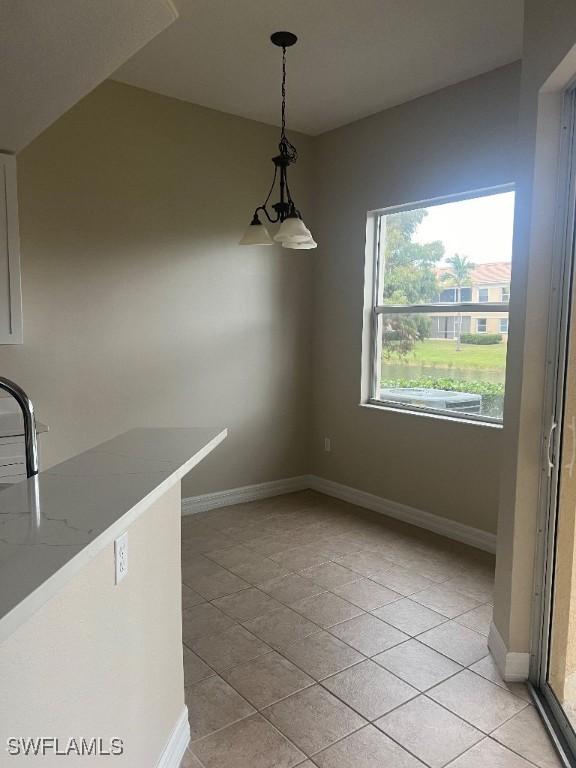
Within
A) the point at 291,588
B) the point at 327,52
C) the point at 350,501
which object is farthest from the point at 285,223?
the point at 350,501

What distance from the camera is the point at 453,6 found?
9.44ft

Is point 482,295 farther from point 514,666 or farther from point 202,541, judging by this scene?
point 202,541

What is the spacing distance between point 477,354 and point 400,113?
1.81 m

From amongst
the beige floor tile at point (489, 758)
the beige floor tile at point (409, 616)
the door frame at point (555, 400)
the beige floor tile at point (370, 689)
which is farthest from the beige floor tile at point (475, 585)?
the beige floor tile at point (489, 758)

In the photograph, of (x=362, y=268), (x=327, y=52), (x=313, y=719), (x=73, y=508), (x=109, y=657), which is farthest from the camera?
(x=362, y=268)

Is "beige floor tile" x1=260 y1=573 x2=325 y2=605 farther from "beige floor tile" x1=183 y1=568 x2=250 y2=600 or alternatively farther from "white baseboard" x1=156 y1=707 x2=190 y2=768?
"white baseboard" x1=156 y1=707 x2=190 y2=768

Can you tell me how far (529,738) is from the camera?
205 cm

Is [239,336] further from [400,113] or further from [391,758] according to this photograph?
[391,758]

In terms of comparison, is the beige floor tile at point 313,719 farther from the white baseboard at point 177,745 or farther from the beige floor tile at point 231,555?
the beige floor tile at point 231,555

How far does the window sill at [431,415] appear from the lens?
377 centimetres

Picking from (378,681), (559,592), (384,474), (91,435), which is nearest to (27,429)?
(378,681)

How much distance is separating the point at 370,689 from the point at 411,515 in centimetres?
205

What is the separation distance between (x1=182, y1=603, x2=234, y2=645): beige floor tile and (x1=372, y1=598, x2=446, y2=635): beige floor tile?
0.76 metres

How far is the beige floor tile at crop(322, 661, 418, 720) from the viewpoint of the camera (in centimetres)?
223
